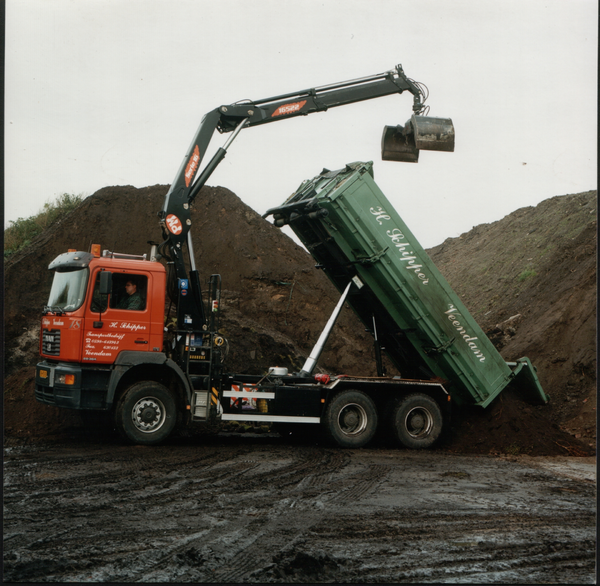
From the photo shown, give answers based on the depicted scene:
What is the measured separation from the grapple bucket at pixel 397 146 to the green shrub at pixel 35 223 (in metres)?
16.7

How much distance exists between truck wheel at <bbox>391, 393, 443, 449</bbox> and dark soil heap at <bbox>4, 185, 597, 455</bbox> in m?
0.53

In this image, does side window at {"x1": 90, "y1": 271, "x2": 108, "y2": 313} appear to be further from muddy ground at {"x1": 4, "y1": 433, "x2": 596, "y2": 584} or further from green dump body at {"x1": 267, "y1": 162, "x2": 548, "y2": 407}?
green dump body at {"x1": 267, "y1": 162, "x2": 548, "y2": 407}

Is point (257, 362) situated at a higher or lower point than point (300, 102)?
lower

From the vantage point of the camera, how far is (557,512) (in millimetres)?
6359

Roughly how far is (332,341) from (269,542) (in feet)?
47.2

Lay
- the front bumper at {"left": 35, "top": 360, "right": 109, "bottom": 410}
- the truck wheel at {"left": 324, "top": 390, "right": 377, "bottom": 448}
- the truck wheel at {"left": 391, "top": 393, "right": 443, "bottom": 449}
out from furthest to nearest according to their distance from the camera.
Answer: the truck wheel at {"left": 391, "top": 393, "right": 443, "bottom": 449}
the truck wheel at {"left": 324, "top": 390, "right": 377, "bottom": 448}
the front bumper at {"left": 35, "top": 360, "right": 109, "bottom": 410}

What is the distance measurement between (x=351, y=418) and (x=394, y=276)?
8.16 feet

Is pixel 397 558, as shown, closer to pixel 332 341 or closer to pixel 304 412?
pixel 304 412

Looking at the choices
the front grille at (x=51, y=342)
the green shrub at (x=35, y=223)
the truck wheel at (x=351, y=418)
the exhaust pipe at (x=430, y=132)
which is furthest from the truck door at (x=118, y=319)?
the green shrub at (x=35, y=223)

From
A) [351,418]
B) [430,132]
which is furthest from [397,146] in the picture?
[351,418]

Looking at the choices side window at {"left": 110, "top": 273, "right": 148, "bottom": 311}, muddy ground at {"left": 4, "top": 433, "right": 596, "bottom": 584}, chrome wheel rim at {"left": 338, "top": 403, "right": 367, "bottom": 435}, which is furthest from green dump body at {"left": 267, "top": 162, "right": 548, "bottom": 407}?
side window at {"left": 110, "top": 273, "right": 148, "bottom": 311}

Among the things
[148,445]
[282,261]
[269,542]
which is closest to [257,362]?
[148,445]

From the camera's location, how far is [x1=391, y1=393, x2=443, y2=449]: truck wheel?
10375 millimetres

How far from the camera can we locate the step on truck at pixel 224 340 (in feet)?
→ 30.0
